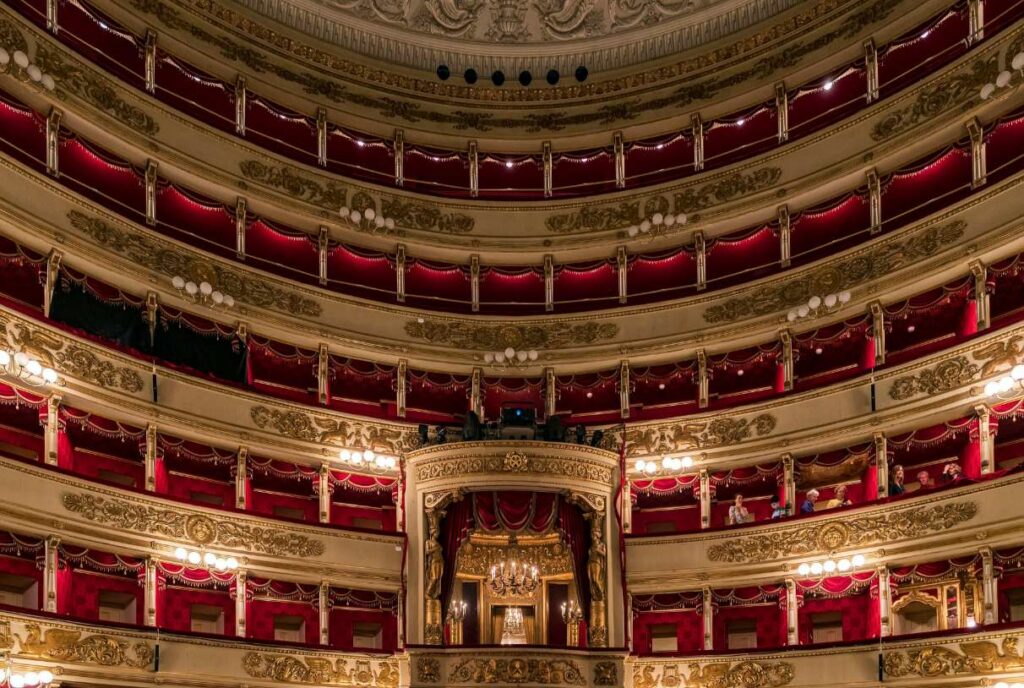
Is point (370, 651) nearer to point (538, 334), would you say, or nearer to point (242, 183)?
point (538, 334)

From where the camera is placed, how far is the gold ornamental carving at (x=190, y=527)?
24.4 m

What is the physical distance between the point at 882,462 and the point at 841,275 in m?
4.88

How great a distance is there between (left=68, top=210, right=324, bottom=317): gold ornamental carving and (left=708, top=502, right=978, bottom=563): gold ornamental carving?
12.6m

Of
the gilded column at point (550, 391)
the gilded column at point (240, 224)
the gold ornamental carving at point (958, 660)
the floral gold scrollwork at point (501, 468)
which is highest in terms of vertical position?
the gilded column at point (240, 224)

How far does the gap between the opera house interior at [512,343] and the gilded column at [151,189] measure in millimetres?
90

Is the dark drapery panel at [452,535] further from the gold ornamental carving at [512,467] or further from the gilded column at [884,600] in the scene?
the gilded column at [884,600]

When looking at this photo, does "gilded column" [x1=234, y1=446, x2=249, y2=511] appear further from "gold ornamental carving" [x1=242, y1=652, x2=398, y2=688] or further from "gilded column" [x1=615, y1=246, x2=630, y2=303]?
"gilded column" [x1=615, y1=246, x2=630, y2=303]

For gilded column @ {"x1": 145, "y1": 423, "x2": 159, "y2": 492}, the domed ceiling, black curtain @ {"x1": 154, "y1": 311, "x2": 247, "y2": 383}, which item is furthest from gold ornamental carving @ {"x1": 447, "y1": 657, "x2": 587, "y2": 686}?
the domed ceiling

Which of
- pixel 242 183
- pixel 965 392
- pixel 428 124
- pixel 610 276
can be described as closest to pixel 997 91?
pixel 965 392

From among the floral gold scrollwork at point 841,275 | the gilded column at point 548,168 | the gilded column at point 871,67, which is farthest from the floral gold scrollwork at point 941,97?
the gilded column at point 548,168

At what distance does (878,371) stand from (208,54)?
19.1m

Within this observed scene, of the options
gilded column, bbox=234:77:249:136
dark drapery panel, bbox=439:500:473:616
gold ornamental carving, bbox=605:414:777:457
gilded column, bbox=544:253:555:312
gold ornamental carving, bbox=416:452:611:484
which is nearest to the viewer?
dark drapery panel, bbox=439:500:473:616

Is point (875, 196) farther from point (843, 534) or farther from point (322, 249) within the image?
point (322, 249)

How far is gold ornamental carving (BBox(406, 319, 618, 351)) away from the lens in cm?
3266
